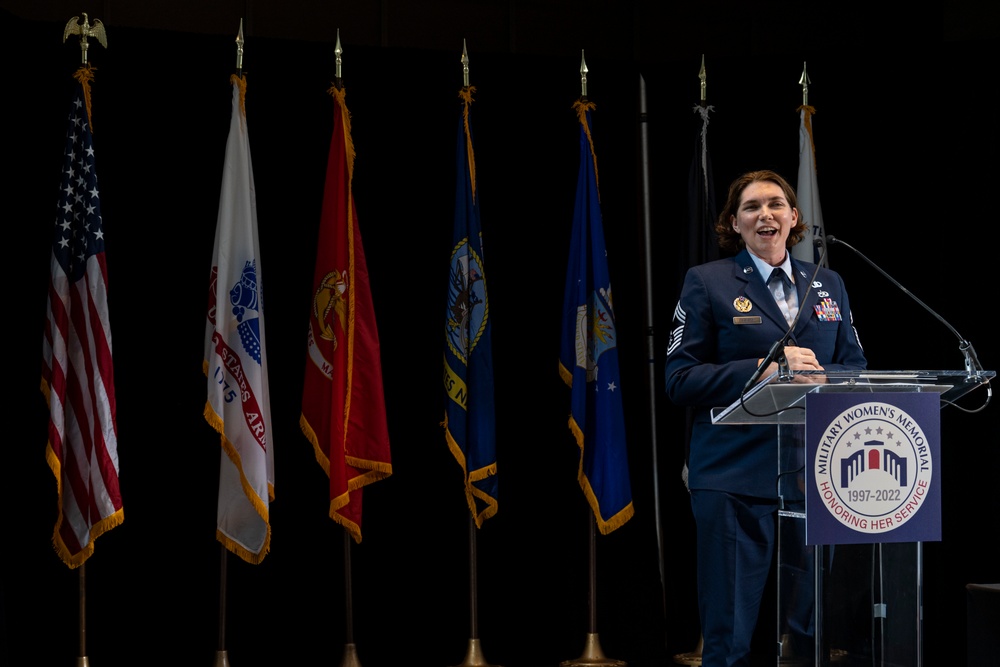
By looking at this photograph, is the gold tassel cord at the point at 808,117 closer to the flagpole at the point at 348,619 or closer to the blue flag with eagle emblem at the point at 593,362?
the blue flag with eagle emblem at the point at 593,362

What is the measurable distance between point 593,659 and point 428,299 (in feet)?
4.80

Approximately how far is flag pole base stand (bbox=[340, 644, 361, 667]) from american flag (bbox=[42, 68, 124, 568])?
0.90 metres

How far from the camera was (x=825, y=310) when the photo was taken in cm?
273

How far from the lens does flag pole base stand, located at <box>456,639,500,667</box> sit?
400 cm

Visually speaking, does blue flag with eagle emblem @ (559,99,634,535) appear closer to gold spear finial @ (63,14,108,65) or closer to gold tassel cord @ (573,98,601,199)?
gold tassel cord @ (573,98,601,199)

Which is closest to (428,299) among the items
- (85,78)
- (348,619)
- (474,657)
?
(348,619)

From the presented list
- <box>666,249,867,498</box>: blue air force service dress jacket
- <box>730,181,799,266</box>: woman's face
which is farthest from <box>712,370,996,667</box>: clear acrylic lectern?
<box>730,181,799,266</box>: woman's face

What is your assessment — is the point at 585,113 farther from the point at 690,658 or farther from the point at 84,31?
the point at 690,658

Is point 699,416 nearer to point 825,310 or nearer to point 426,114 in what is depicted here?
point 825,310

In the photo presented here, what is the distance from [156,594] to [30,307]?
109cm

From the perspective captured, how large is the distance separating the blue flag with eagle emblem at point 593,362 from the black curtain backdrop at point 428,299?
12.0 inches

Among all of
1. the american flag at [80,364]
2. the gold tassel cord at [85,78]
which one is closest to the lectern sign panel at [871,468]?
the american flag at [80,364]

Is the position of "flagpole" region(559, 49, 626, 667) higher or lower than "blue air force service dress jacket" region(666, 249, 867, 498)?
lower

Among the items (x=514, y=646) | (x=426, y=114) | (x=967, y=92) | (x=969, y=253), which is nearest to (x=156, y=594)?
(x=514, y=646)
